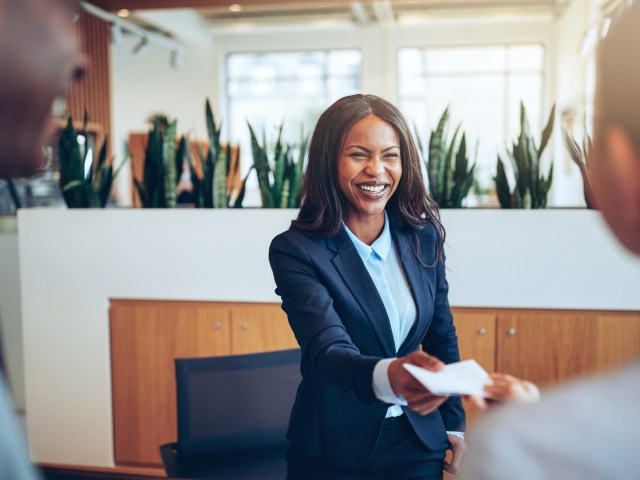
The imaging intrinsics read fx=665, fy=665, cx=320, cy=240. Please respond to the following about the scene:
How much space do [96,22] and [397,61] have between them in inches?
193

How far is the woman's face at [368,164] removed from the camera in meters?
Answer: 1.57

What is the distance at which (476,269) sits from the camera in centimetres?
268

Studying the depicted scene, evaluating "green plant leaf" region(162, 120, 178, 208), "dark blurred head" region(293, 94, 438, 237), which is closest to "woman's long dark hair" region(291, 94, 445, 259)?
"dark blurred head" region(293, 94, 438, 237)

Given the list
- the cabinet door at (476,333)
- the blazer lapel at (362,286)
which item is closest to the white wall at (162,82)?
the cabinet door at (476,333)

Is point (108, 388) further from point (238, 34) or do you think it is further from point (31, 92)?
point (238, 34)

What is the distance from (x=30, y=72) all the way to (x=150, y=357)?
264 centimetres

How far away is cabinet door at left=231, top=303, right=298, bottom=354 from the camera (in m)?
2.81

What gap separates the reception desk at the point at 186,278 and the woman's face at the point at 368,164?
114 cm

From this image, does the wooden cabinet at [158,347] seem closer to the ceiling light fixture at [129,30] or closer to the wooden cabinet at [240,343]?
the wooden cabinet at [240,343]

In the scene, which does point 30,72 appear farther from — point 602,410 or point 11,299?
point 11,299

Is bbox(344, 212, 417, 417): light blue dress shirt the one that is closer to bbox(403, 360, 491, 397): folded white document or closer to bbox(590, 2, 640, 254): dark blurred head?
bbox(403, 360, 491, 397): folded white document

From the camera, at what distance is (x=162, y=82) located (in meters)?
12.0

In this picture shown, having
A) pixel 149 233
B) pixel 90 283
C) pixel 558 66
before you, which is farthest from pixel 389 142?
pixel 558 66

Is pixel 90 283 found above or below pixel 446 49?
below
